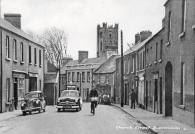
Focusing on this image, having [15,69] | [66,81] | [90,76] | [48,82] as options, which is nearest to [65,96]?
[15,69]

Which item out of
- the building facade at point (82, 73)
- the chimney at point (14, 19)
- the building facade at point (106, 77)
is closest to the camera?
the chimney at point (14, 19)

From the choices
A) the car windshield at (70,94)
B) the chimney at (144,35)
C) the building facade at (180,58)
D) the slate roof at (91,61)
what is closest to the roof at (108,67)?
the slate roof at (91,61)

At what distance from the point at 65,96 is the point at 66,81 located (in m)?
48.3

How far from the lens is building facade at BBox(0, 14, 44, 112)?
25188 mm

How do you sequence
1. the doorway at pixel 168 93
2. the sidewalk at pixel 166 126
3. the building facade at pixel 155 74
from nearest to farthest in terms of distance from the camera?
the sidewalk at pixel 166 126
the doorway at pixel 168 93
the building facade at pixel 155 74

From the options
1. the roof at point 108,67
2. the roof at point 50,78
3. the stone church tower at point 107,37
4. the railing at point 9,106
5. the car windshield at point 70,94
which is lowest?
the railing at point 9,106

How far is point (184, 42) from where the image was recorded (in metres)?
16.6

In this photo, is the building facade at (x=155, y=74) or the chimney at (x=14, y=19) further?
the chimney at (x=14, y=19)

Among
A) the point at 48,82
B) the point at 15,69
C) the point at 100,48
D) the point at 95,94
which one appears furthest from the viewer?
the point at 100,48

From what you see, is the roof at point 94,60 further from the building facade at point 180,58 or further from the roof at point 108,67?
the building facade at point 180,58

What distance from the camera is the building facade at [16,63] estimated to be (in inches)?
992

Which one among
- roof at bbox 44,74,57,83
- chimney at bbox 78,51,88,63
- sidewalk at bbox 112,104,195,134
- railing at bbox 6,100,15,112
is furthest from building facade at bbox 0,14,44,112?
chimney at bbox 78,51,88,63

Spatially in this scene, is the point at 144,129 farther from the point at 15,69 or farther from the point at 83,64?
the point at 83,64

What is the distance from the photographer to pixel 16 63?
93.2ft
